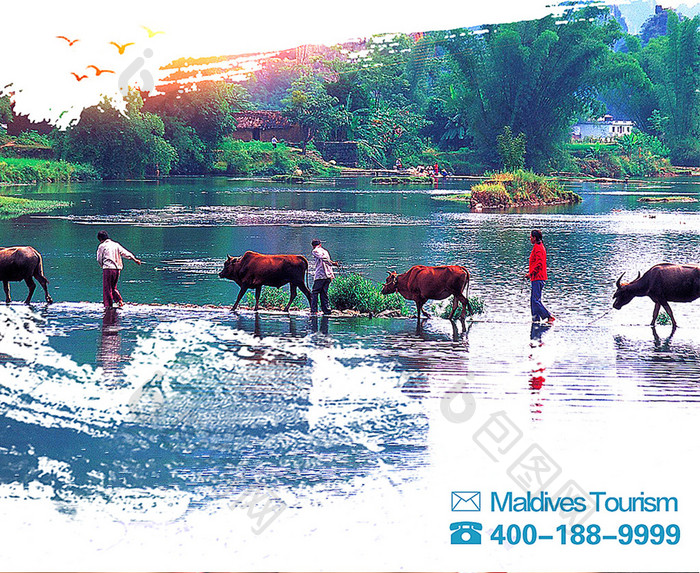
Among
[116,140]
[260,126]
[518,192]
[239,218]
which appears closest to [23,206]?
[239,218]

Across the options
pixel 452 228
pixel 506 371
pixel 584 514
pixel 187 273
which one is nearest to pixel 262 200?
pixel 452 228

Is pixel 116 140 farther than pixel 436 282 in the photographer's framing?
Yes

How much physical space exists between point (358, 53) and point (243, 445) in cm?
9978

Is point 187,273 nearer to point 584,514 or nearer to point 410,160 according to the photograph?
point 584,514

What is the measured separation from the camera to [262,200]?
2194 inches

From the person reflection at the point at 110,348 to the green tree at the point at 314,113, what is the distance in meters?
73.2

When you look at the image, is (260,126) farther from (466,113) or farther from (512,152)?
(512,152)

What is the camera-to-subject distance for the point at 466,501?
7.98 m

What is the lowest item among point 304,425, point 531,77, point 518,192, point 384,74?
point 304,425

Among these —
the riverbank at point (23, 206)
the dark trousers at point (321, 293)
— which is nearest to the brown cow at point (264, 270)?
the dark trousers at point (321, 293)

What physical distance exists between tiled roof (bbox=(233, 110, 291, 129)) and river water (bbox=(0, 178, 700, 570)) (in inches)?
2821

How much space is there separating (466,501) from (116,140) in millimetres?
71757

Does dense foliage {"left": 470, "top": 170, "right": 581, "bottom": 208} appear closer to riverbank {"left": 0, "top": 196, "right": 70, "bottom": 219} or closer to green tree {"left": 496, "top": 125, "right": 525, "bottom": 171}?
green tree {"left": 496, "top": 125, "right": 525, "bottom": 171}

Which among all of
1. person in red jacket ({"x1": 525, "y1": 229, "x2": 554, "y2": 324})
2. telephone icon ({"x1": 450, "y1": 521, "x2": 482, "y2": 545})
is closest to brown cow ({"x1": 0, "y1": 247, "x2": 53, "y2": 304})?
person in red jacket ({"x1": 525, "y1": 229, "x2": 554, "y2": 324})
